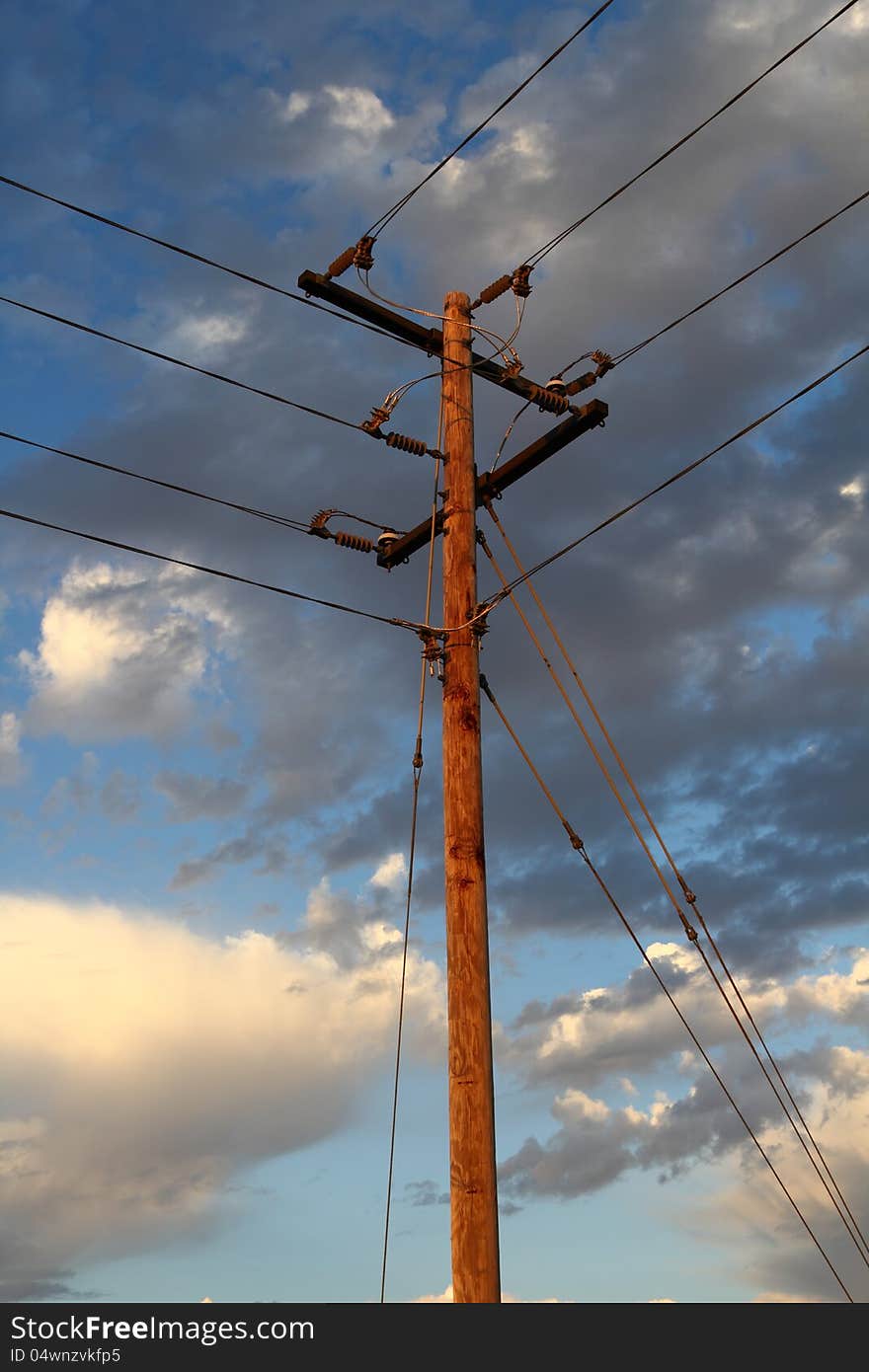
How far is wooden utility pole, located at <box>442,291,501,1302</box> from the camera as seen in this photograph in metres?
9.79

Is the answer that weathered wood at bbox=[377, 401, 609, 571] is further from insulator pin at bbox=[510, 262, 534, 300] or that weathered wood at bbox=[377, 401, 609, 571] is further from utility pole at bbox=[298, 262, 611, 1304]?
insulator pin at bbox=[510, 262, 534, 300]

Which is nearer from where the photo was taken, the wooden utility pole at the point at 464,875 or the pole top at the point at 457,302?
the wooden utility pole at the point at 464,875

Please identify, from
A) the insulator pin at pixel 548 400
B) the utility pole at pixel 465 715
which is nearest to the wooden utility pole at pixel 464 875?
the utility pole at pixel 465 715

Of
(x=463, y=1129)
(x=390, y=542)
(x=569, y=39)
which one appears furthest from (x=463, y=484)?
(x=463, y=1129)

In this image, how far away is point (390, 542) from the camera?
1333 cm

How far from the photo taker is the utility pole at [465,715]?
9844 mm

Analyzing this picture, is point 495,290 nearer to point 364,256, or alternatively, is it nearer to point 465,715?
point 364,256

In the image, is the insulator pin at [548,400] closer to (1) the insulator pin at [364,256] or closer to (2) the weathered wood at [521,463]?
(2) the weathered wood at [521,463]

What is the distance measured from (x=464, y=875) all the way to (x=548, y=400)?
5.23m

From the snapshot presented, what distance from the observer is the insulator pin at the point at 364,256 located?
516 inches

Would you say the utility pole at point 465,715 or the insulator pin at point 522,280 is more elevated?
the insulator pin at point 522,280

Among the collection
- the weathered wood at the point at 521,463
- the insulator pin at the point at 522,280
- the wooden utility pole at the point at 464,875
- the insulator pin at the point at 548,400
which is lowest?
the wooden utility pole at the point at 464,875

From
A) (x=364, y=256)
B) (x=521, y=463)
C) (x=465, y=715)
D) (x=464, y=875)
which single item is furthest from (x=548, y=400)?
(x=464, y=875)
